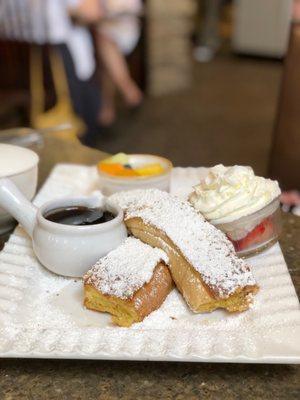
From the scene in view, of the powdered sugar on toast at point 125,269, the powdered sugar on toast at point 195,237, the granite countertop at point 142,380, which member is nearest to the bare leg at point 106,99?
the powdered sugar on toast at point 195,237

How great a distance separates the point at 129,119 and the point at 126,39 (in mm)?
613

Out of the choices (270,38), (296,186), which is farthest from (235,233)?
(270,38)

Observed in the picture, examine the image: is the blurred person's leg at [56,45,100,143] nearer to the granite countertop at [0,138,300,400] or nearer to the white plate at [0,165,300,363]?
the white plate at [0,165,300,363]

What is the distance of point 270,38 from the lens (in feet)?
18.9

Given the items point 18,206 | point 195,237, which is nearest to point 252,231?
point 195,237

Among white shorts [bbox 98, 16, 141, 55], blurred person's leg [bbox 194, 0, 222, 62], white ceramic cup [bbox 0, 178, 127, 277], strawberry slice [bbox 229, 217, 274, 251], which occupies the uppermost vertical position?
white ceramic cup [bbox 0, 178, 127, 277]

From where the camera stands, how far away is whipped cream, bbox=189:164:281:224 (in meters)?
0.90

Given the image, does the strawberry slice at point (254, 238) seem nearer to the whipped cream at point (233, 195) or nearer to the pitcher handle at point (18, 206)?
the whipped cream at point (233, 195)

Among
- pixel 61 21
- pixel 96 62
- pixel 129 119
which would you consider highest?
pixel 61 21

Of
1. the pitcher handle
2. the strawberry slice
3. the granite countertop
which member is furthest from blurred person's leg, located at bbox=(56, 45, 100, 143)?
the granite countertop

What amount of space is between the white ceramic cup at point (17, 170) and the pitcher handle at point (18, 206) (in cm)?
5

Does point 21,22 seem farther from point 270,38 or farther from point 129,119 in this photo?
point 270,38

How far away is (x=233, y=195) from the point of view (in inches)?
35.5

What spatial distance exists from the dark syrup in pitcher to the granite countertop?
0.25m
